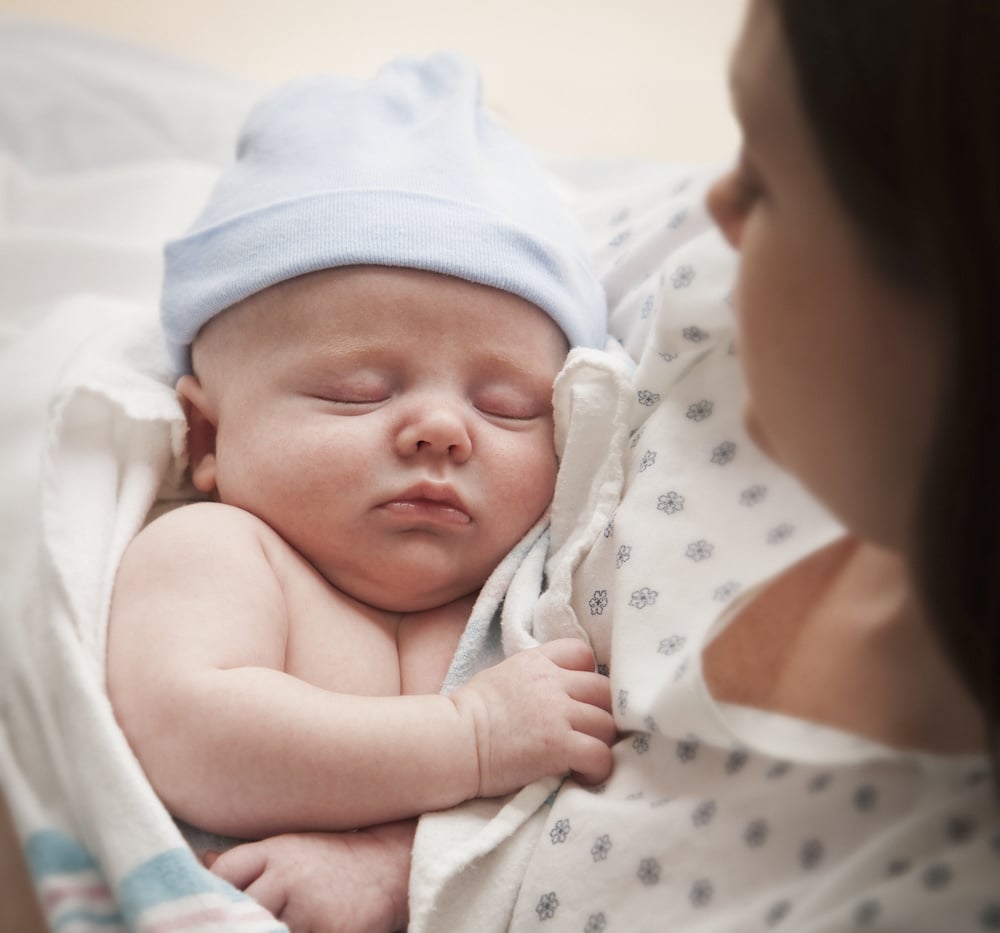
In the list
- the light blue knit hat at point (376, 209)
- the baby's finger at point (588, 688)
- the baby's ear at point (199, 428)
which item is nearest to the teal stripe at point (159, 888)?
the baby's finger at point (588, 688)

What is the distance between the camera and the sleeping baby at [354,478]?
2.15 ft

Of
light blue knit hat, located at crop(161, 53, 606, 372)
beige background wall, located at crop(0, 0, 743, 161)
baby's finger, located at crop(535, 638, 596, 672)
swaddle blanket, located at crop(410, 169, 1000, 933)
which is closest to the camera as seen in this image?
swaddle blanket, located at crop(410, 169, 1000, 933)

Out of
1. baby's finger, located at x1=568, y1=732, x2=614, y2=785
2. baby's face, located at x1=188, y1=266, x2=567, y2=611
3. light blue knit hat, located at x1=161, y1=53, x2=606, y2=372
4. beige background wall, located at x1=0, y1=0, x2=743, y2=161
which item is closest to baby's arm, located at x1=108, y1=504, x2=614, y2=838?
baby's finger, located at x1=568, y1=732, x2=614, y2=785

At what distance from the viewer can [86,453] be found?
32.4 inches

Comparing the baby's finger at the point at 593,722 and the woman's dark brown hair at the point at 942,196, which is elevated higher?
the woman's dark brown hair at the point at 942,196

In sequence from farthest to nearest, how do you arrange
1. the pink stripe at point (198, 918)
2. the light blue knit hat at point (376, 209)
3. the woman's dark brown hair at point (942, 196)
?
the light blue knit hat at point (376, 209) → the pink stripe at point (198, 918) → the woman's dark brown hair at point (942, 196)

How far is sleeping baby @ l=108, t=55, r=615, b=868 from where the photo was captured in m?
0.66

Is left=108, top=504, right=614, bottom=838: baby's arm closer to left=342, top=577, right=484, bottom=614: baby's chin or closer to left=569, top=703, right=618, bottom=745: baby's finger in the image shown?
left=569, top=703, right=618, bottom=745: baby's finger

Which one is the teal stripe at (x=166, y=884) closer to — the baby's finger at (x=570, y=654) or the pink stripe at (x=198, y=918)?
the pink stripe at (x=198, y=918)

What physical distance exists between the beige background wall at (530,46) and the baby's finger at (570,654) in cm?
116

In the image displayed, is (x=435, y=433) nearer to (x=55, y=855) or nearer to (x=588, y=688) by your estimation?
(x=588, y=688)

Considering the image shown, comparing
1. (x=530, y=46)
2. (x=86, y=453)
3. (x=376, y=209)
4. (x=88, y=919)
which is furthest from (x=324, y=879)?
(x=530, y=46)

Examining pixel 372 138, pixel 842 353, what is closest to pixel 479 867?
pixel 842 353

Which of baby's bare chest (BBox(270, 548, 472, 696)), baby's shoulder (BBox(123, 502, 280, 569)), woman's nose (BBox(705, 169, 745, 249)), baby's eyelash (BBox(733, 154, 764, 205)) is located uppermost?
baby's eyelash (BBox(733, 154, 764, 205))
